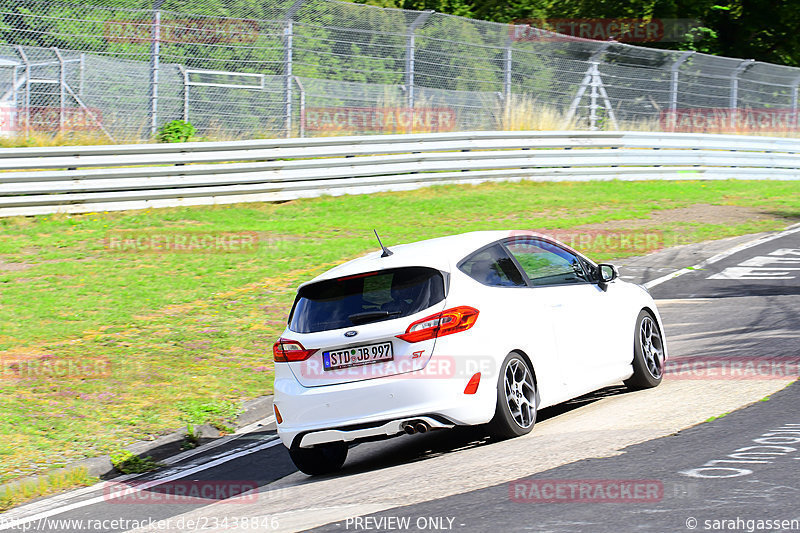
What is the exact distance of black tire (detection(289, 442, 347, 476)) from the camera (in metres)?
6.96

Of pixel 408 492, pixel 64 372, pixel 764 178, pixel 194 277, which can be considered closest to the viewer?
pixel 408 492

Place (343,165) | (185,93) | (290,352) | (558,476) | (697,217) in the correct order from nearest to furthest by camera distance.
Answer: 1. (558,476)
2. (290,352)
3. (185,93)
4. (697,217)
5. (343,165)

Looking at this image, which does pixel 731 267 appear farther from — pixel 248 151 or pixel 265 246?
pixel 248 151

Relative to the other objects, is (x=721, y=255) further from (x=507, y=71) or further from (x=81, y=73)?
(x=81, y=73)

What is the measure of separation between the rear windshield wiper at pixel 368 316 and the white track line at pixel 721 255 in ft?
24.8

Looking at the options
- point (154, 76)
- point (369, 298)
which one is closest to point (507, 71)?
point (154, 76)

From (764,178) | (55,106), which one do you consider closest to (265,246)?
Result: (55,106)

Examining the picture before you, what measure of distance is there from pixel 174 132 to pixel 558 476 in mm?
13925

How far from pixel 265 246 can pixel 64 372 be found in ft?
20.0

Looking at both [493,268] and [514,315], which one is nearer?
[514,315]

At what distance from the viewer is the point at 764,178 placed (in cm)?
2706

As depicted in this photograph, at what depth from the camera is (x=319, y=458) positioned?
7086mm

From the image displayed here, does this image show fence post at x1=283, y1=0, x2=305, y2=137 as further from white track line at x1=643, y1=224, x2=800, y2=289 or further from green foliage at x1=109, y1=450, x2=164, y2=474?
green foliage at x1=109, y1=450, x2=164, y2=474

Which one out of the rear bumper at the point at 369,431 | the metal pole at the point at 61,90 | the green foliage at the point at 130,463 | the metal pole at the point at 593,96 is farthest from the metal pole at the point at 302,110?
the rear bumper at the point at 369,431
